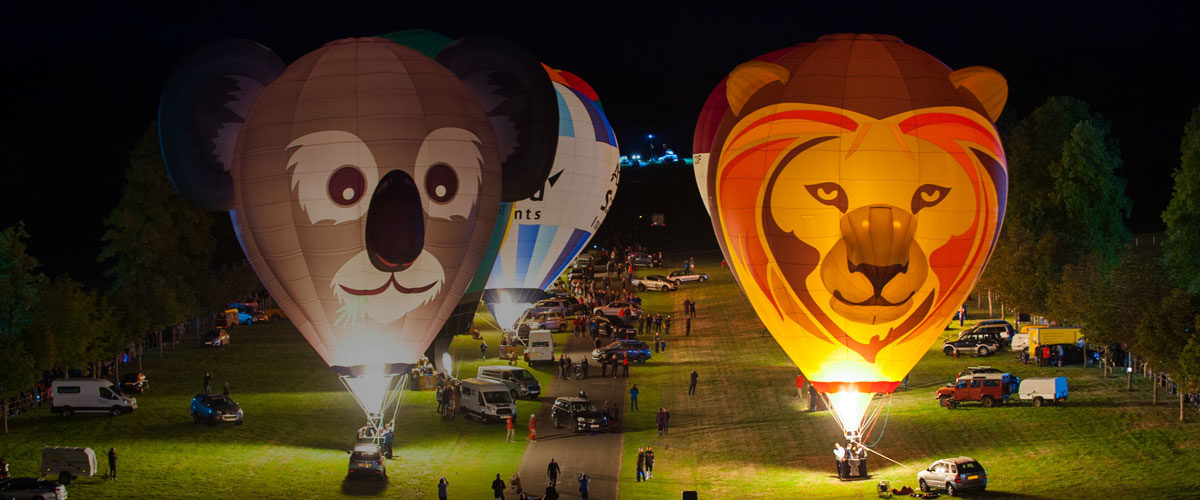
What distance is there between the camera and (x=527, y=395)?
4103cm

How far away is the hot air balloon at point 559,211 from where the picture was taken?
1732 inches

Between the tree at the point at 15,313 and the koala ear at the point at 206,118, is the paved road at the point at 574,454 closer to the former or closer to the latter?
the koala ear at the point at 206,118

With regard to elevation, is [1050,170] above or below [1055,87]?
below

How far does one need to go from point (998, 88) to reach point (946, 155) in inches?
74.9

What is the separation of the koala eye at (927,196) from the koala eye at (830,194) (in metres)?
1.34

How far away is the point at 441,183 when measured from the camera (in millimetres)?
25922

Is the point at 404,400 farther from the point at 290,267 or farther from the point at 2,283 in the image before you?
the point at 290,267

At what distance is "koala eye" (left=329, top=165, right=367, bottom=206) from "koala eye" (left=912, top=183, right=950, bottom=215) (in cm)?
1082

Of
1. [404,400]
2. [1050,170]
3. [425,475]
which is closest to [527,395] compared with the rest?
[404,400]

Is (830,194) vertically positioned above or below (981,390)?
above

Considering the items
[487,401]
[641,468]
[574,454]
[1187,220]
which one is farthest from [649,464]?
[1187,220]

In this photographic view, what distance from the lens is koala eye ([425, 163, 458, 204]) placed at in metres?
25.8

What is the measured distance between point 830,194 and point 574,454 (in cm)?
985

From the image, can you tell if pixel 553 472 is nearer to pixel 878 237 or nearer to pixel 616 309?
pixel 878 237
